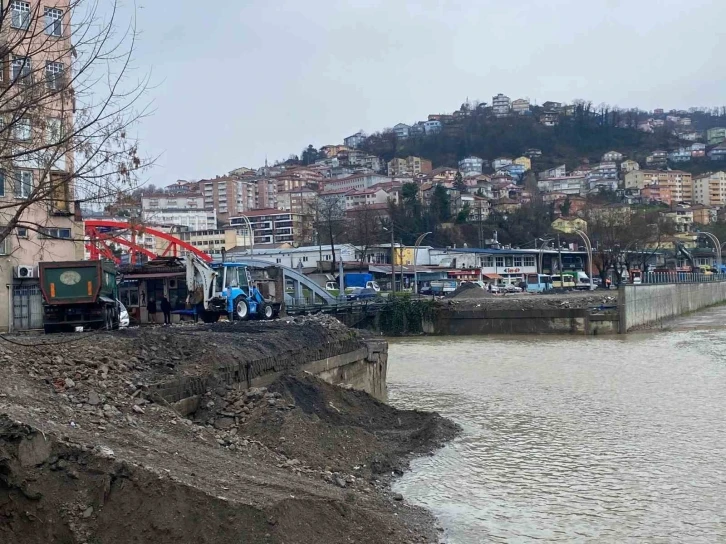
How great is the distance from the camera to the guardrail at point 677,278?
63.7 m

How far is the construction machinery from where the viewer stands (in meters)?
27.5

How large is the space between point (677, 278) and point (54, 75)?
7209 cm

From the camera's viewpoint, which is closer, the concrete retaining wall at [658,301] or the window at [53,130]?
the window at [53,130]

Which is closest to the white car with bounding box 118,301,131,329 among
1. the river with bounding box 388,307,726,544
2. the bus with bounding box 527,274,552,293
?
the river with bounding box 388,307,726,544

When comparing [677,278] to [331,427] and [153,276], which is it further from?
[331,427]

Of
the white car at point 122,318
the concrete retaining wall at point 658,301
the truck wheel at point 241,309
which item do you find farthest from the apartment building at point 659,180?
the white car at point 122,318

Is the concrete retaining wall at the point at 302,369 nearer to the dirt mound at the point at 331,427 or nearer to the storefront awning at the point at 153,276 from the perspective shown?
the dirt mound at the point at 331,427

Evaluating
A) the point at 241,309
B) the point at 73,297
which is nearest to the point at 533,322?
the point at 241,309

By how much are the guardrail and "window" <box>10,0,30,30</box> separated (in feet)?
182

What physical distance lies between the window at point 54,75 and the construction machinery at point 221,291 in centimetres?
2004

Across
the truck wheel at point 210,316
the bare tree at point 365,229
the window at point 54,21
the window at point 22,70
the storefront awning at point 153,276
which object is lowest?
the truck wheel at point 210,316

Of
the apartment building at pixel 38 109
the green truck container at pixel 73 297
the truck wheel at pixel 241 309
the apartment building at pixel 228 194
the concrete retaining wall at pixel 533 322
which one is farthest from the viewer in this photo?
the apartment building at pixel 228 194

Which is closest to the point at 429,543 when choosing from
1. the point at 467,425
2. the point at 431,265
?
the point at 467,425

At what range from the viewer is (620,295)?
48.7m
